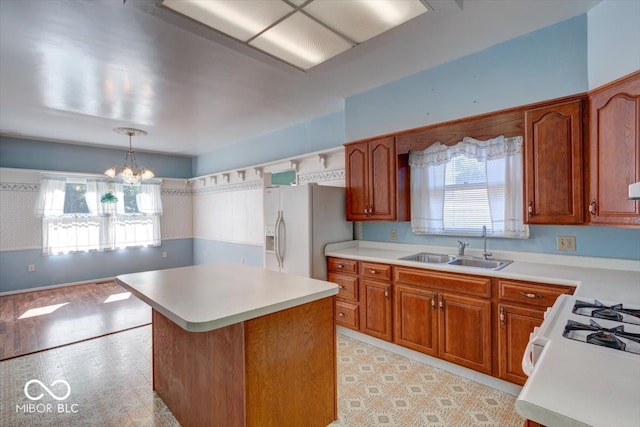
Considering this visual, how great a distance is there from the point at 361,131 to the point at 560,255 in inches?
89.4

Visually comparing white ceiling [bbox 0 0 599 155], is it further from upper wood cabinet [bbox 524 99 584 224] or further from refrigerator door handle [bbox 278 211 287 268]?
refrigerator door handle [bbox 278 211 287 268]

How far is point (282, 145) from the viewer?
512 centimetres

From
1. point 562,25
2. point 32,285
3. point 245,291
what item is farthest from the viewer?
point 32,285

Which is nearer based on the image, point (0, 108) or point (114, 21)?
point (114, 21)

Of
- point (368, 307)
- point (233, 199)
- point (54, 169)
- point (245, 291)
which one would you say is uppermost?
point (54, 169)

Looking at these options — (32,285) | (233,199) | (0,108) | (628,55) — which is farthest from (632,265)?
(32,285)

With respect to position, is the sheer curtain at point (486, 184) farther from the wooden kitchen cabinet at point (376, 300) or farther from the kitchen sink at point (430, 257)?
the wooden kitchen cabinet at point (376, 300)

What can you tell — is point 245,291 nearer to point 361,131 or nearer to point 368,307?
point 368,307

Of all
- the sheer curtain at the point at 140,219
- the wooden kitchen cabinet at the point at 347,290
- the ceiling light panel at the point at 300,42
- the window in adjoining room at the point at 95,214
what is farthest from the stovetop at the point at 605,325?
the sheer curtain at the point at 140,219

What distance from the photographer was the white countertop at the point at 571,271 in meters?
1.75

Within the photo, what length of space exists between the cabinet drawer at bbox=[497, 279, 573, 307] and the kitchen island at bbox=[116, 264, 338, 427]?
1329 mm

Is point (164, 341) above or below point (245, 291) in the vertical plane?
below

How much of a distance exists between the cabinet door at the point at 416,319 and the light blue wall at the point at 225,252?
3.22 meters

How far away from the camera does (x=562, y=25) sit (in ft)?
7.58
